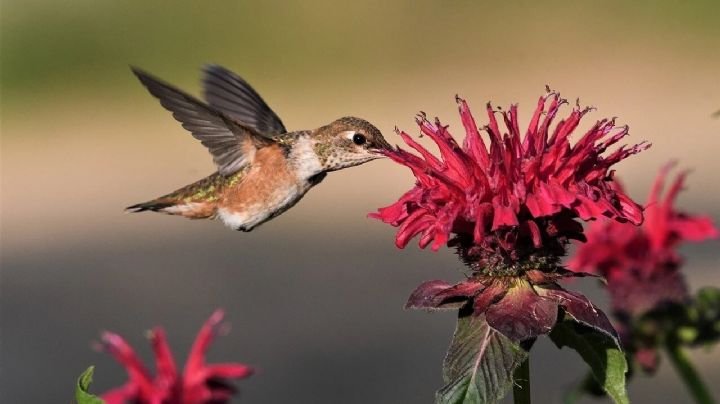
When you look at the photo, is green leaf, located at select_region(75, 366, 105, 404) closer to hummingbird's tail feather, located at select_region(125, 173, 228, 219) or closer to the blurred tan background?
hummingbird's tail feather, located at select_region(125, 173, 228, 219)

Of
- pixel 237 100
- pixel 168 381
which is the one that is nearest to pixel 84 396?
pixel 168 381

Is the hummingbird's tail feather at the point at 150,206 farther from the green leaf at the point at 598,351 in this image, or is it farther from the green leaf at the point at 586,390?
the green leaf at the point at 598,351

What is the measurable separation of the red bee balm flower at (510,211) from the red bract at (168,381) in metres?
0.54

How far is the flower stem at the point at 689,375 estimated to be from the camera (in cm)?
281

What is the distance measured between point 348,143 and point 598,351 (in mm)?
932

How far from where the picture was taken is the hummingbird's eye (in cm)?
268

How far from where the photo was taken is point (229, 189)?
3084 millimetres

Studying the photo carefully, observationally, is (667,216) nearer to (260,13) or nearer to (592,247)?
(592,247)

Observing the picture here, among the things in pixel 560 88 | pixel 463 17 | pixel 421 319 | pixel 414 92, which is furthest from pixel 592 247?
pixel 463 17

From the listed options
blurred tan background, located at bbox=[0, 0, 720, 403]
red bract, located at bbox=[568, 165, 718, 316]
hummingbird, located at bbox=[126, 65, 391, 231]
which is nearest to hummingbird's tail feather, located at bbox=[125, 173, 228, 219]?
hummingbird, located at bbox=[126, 65, 391, 231]

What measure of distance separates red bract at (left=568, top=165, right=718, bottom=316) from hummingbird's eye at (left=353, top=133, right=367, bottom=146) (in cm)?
74

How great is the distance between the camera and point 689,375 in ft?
9.37

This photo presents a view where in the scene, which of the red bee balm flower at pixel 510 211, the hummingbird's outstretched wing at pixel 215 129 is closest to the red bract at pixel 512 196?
the red bee balm flower at pixel 510 211

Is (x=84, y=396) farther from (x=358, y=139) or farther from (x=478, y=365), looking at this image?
(x=358, y=139)
